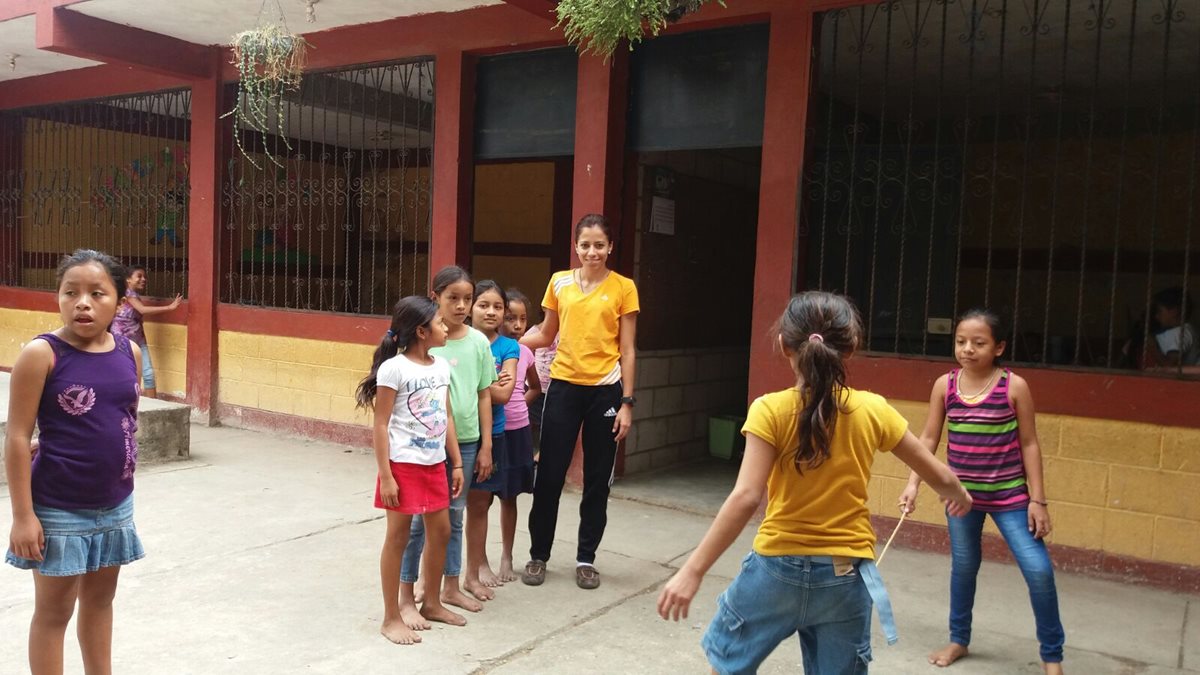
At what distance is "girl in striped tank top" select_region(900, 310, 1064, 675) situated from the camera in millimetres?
3361

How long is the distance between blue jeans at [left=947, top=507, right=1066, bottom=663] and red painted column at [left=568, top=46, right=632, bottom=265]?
328 cm

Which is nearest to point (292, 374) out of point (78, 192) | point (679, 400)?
point (679, 400)

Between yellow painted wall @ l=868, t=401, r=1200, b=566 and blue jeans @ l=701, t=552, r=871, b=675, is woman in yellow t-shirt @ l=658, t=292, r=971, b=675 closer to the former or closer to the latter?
blue jeans @ l=701, t=552, r=871, b=675

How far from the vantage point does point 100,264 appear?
2.73m

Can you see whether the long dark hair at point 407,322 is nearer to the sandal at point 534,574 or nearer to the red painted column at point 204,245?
the sandal at point 534,574

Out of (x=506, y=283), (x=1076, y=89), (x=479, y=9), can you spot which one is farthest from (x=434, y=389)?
(x=1076, y=89)

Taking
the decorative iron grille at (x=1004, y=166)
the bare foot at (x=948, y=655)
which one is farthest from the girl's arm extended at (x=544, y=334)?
the bare foot at (x=948, y=655)

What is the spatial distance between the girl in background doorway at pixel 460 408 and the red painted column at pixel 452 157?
10.0 feet

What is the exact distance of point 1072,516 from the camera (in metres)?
4.82

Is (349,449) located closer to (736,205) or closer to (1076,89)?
(736,205)

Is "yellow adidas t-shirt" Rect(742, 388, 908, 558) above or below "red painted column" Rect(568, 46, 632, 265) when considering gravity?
below

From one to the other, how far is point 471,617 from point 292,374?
15.0ft

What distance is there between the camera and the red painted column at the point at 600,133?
6047mm

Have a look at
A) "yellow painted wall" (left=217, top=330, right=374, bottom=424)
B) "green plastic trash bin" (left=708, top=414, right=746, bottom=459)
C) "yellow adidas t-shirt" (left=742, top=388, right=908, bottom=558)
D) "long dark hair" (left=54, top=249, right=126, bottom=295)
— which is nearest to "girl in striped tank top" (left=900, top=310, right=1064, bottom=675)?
"yellow adidas t-shirt" (left=742, top=388, right=908, bottom=558)
